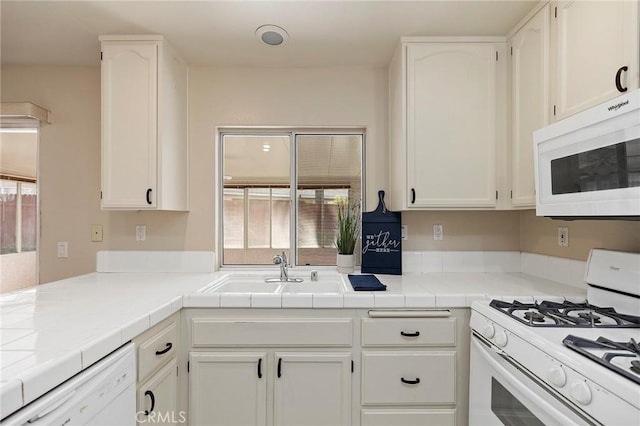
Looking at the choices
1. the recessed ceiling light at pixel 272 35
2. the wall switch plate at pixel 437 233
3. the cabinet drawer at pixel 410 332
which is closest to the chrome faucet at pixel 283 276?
the cabinet drawer at pixel 410 332

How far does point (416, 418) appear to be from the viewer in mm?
1536

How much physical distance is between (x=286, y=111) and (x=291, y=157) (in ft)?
1.07

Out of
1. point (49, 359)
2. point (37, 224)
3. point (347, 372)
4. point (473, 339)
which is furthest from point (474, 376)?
point (37, 224)

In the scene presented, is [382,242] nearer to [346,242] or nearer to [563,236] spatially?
[346,242]

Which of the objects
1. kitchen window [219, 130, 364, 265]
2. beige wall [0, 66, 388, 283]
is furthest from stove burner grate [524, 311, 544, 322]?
kitchen window [219, 130, 364, 265]

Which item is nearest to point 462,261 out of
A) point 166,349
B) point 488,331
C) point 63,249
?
point 488,331

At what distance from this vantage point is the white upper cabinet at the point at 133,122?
185 cm

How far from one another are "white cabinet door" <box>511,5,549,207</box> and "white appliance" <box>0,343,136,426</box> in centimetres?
199

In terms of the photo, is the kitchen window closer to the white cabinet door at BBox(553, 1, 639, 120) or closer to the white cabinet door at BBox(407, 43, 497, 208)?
the white cabinet door at BBox(407, 43, 497, 208)

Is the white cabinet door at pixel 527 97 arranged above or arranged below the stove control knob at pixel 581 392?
above

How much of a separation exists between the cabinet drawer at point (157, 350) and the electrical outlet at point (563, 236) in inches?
83.9

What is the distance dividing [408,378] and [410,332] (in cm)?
23

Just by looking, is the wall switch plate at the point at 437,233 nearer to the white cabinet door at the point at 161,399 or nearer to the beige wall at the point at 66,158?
the white cabinet door at the point at 161,399

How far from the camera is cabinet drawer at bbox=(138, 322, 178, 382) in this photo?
1217mm
